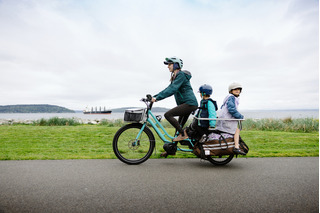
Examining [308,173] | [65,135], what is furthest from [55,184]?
[65,135]

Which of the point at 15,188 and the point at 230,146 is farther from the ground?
the point at 230,146

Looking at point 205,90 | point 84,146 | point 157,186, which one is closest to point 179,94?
point 205,90

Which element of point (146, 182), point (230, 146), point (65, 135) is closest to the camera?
point (146, 182)

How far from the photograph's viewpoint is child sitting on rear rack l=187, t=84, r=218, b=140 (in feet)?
16.5

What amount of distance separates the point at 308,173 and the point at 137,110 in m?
3.50

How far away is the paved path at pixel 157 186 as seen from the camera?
290cm

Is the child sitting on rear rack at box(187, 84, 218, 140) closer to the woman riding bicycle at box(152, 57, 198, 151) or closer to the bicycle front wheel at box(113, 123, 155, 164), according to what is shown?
the woman riding bicycle at box(152, 57, 198, 151)

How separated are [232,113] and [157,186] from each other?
2.27 meters

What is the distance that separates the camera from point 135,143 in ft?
17.2

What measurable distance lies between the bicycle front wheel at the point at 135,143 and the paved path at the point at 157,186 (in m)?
0.26

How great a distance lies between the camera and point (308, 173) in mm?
4477

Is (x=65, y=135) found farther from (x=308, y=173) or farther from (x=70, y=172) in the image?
(x=308, y=173)

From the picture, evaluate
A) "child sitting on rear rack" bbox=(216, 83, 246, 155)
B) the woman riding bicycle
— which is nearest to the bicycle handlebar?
the woman riding bicycle

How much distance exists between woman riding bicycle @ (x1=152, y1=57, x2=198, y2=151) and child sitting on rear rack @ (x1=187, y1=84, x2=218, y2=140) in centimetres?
20
